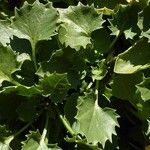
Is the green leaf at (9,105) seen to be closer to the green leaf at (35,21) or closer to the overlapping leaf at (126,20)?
the green leaf at (35,21)

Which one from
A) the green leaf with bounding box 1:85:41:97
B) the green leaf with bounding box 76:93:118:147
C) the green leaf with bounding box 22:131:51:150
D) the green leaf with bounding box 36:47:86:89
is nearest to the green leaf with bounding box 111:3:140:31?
the green leaf with bounding box 36:47:86:89

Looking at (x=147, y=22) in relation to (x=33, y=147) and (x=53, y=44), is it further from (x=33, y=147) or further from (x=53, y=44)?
(x=33, y=147)

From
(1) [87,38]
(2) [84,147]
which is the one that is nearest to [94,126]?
(2) [84,147]

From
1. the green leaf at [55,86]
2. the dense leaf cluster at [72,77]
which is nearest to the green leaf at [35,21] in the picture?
the dense leaf cluster at [72,77]

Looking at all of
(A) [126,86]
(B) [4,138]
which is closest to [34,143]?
(B) [4,138]

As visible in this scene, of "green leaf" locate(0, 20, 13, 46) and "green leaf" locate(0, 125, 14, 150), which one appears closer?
"green leaf" locate(0, 125, 14, 150)

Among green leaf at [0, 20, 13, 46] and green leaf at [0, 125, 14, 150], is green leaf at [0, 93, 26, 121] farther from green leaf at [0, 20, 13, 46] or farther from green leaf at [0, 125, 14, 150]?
green leaf at [0, 20, 13, 46]
